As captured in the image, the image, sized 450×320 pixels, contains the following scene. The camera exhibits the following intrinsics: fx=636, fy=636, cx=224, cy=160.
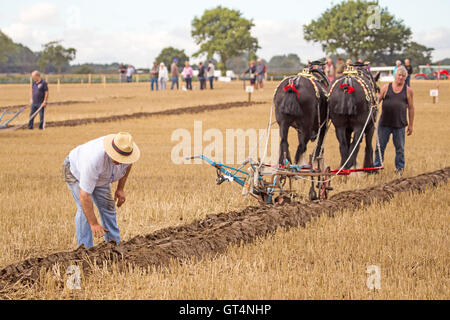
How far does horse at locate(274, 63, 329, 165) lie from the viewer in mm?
11523

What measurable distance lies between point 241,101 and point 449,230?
1075 inches

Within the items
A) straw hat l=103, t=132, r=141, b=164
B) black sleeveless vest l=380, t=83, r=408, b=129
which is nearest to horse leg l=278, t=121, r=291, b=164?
black sleeveless vest l=380, t=83, r=408, b=129

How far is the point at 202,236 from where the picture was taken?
7.78m

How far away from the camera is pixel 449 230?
321 inches

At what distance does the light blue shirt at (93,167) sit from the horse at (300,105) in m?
4.64

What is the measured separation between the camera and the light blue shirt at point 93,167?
6703mm

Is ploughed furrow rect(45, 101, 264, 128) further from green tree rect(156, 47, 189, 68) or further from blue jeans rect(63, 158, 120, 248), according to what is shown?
green tree rect(156, 47, 189, 68)

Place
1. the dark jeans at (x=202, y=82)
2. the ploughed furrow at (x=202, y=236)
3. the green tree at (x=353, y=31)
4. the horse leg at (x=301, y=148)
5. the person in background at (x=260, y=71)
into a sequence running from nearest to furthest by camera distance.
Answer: the ploughed furrow at (x=202, y=236), the horse leg at (x=301, y=148), the person in background at (x=260, y=71), the dark jeans at (x=202, y=82), the green tree at (x=353, y=31)

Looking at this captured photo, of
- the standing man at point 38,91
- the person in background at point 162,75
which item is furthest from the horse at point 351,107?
the person in background at point 162,75

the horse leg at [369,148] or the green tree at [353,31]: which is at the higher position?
the green tree at [353,31]

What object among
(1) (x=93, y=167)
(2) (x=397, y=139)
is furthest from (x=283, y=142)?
(1) (x=93, y=167)

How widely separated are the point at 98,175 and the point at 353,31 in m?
92.1

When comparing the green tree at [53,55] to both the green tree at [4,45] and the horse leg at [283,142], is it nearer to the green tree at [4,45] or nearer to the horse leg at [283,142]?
the green tree at [4,45]
